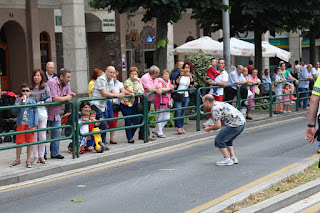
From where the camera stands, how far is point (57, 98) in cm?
1177

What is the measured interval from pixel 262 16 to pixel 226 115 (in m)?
12.4

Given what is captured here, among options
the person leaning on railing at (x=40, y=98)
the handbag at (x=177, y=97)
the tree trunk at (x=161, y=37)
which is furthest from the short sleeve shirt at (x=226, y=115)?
the tree trunk at (x=161, y=37)

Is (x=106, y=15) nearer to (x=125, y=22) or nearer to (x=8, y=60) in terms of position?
(x=125, y=22)

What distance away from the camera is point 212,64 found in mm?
17859

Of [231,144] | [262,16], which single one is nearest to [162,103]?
[231,144]

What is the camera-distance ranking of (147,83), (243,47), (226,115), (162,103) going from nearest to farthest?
(226,115), (147,83), (162,103), (243,47)

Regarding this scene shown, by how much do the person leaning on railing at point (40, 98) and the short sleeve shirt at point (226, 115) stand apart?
3.04m

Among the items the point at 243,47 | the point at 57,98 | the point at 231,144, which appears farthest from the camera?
the point at 243,47

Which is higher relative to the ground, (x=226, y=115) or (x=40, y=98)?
(x=40, y=98)

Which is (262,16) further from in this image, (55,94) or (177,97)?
(55,94)

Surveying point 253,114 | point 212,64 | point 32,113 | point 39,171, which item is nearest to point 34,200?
point 39,171

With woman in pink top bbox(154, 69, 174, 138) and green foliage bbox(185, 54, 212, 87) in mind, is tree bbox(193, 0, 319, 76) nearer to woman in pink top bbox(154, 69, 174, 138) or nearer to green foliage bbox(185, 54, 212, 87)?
green foliage bbox(185, 54, 212, 87)

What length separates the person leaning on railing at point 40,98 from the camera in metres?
11.4

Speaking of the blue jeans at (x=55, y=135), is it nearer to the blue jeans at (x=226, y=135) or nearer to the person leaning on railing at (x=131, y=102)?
A: the person leaning on railing at (x=131, y=102)
